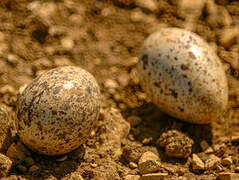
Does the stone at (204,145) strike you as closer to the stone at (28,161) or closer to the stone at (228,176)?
the stone at (228,176)

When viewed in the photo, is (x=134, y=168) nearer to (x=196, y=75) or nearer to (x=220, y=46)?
(x=196, y=75)

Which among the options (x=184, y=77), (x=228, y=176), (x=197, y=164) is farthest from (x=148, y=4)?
(x=228, y=176)

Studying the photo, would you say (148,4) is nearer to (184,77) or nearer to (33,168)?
(184,77)

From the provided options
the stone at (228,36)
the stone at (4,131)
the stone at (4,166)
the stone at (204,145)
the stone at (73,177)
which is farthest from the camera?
the stone at (228,36)

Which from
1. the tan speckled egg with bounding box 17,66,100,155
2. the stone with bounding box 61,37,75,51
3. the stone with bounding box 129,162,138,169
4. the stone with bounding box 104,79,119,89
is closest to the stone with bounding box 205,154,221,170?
the stone with bounding box 129,162,138,169

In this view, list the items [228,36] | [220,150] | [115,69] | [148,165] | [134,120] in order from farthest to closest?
[228,36]
[115,69]
[134,120]
[220,150]
[148,165]

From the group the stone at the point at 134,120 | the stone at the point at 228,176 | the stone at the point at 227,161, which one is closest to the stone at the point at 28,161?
the stone at the point at 134,120

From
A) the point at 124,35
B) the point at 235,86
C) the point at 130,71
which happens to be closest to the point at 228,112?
the point at 235,86
